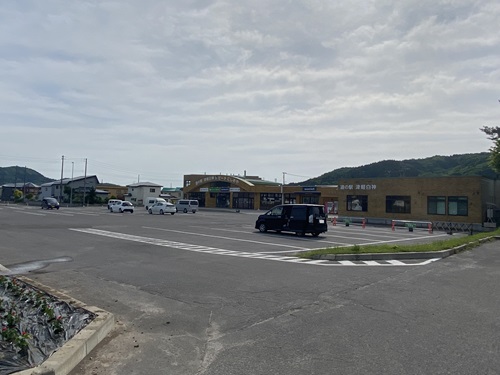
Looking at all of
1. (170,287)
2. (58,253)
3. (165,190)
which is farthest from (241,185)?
(170,287)

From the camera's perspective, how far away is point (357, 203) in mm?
44844

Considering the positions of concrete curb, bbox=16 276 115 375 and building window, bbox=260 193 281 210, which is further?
building window, bbox=260 193 281 210

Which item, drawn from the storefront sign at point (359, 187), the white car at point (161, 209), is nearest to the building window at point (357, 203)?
the storefront sign at point (359, 187)

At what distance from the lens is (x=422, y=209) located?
39.6 m

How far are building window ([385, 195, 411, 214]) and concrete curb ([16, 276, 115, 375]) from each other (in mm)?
38871

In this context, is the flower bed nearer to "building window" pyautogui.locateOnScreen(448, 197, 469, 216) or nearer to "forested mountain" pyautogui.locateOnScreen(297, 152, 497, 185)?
"building window" pyautogui.locateOnScreen(448, 197, 469, 216)

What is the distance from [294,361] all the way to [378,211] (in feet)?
132

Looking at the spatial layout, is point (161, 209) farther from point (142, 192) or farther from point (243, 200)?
point (142, 192)

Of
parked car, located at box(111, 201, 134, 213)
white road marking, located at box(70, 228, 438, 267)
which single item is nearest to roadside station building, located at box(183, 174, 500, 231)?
white road marking, located at box(70, 228, 438, 267)

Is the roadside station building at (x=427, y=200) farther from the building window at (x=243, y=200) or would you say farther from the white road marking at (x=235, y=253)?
the building window at (x=243, y=200)

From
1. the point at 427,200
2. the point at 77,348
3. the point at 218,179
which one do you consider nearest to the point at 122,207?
the point at 218,179

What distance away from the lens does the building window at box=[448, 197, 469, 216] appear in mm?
36912

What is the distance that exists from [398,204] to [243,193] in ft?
117

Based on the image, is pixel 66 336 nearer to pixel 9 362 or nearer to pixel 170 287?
pixel 9 362
